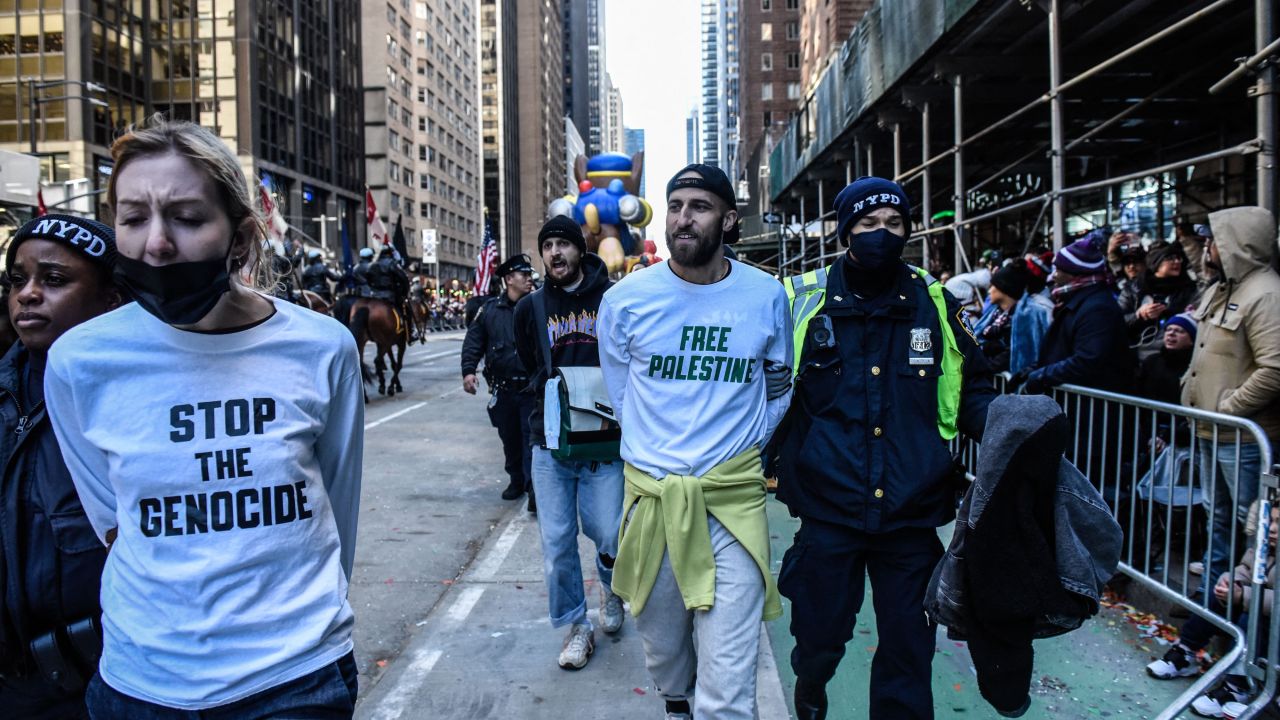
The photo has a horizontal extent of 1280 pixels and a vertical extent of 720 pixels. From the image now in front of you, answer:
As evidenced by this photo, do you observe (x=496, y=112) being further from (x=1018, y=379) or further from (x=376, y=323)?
(x=1018, y=379)

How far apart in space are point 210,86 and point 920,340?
58.8 m

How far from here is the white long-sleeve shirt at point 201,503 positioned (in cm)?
183

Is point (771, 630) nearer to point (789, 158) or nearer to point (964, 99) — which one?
→ point (964, 99)

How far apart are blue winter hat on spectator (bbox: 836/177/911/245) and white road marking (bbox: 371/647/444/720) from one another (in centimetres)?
275

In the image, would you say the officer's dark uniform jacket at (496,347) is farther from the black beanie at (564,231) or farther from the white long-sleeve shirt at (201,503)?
the white long-sleeve shirt at (201,503)

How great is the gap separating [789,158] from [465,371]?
1780 centimetres

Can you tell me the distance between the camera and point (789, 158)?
24.0 metres

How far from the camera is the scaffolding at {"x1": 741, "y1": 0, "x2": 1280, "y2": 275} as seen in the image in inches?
309

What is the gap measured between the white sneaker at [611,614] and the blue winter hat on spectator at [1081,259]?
321cm

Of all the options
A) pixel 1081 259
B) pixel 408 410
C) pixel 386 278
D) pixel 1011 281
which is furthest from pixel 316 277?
pixel 1081 259

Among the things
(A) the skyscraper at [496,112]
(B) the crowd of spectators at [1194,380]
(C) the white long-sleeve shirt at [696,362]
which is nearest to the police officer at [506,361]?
(B) the crowd of spectators at [1194,380]

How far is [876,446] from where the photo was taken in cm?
332

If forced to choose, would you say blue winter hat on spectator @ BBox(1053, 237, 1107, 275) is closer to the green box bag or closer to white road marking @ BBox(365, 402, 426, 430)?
the green box bag

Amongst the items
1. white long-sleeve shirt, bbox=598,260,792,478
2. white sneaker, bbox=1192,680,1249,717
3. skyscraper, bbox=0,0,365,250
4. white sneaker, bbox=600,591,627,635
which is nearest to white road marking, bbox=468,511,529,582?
white sneaker, bbox=600,591,627,635
